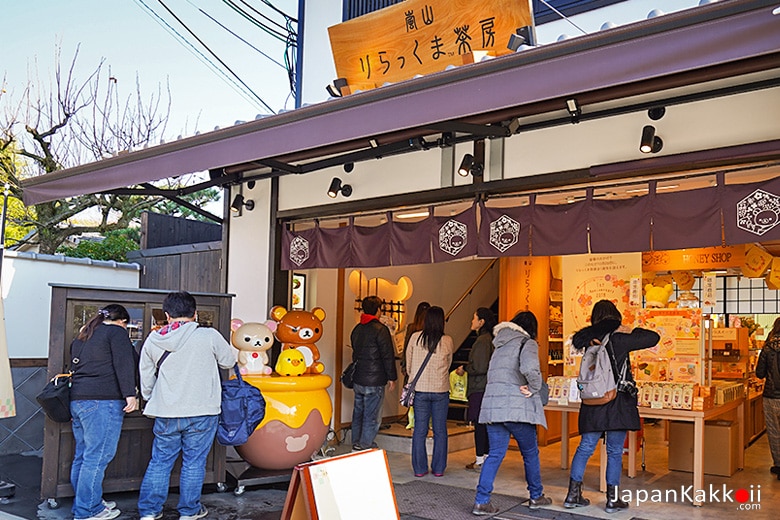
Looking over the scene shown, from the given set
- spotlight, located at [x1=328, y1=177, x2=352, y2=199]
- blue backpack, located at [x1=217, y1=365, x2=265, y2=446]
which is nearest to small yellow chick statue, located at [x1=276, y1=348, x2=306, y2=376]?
blue backpack, located at [x1=217, y1=365, x2=265, y2=446]

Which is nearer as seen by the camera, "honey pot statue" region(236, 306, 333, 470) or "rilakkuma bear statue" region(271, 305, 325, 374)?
"honey pot statue" region(236, 306, 333, 470)

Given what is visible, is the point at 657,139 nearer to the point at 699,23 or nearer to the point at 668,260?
the point at 699,23

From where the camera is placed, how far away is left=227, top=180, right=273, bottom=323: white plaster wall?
8.46 m

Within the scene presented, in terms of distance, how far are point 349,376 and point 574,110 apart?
14.2ft

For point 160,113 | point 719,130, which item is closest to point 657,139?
point 719,130

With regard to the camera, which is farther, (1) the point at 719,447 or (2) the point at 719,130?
(1) the point at 719,447

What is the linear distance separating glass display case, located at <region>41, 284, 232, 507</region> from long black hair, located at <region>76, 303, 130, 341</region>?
1.02 ft

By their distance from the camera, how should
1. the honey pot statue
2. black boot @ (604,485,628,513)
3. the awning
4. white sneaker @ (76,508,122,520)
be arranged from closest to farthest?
1. the awning
2. white sneaker @ (76,508,122,520)
3. black boot @ (604,485,628,513)
4. the honey pot statue

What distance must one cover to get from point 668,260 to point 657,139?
14.0 feet

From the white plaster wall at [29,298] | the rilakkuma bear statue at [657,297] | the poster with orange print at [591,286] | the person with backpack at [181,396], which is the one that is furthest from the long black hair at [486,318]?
the white plaster wall at [29,298]

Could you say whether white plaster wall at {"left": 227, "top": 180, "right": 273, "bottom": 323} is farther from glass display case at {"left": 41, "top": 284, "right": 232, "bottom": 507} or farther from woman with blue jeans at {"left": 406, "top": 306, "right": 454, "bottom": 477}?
woman with blue jeans at {"left": 406, "top": 306, "right": 454, "bottom": 477}

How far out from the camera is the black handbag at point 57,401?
552 cm

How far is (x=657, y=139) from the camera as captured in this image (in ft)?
18.1
